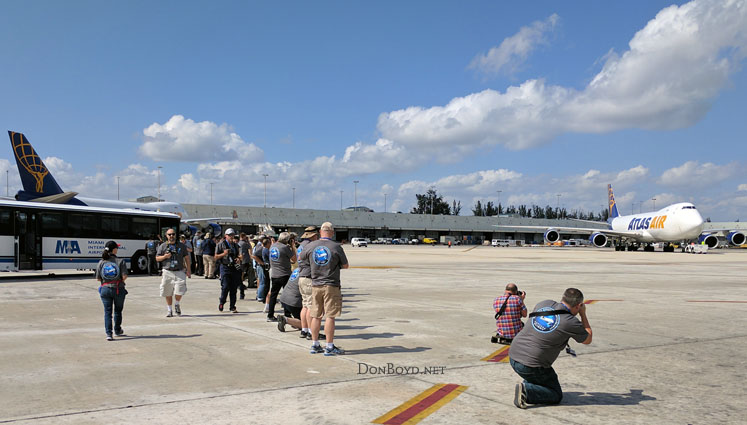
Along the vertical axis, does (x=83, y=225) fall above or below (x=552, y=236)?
above

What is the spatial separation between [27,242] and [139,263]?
4636mm

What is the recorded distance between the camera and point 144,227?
2567 centimetres

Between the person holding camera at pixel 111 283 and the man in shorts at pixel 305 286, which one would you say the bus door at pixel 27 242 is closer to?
the person holding camera at pixel 111 283

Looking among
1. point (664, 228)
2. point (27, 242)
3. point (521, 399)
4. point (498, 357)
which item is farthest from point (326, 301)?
point (664, 228)

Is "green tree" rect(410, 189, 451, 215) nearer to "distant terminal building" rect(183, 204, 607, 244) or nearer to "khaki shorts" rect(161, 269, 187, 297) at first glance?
"distant terminal building" rect(183, 204, 607, 244)

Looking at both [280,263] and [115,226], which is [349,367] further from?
[115,226]

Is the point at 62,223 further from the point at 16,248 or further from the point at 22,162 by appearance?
the point at 22,162

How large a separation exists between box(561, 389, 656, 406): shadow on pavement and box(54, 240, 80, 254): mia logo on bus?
21979 millimetres

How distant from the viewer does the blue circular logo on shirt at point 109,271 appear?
31.2ft

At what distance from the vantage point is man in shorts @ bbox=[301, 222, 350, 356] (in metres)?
8.24

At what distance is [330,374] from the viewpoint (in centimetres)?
716

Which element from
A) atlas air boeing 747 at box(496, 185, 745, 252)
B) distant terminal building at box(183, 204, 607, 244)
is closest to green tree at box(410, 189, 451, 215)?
distant terminal building at box(183, 204, 607, 244)

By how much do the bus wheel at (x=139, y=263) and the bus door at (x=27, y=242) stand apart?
3892mm

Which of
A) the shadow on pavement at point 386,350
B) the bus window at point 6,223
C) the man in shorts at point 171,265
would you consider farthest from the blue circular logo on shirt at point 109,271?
the bus window at point 6,223
